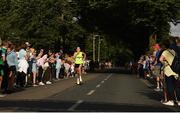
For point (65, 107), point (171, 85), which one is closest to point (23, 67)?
point (171, 85)

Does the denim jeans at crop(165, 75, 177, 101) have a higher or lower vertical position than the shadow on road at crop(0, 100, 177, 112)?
higher

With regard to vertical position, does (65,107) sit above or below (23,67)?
below

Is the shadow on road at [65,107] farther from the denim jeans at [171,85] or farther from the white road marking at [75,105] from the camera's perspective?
the denim jeans at [171,85]

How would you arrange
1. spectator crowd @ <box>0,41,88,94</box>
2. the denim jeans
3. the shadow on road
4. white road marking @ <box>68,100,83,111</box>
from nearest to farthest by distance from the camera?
1. the shadow on road
2. white road marking @ <box>68,100,83,111</box>
3. the denim jeans
4. spectator crowd @ <box>0,41,88,94</box>

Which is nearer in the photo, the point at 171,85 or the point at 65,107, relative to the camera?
the point at 65,107

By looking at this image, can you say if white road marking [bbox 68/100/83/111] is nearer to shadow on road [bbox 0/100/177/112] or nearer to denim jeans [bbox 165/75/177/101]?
shadow on road [bbox 0/100/177/112]

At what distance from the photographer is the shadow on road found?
14616mm

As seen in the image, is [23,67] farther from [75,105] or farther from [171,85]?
[171,85]

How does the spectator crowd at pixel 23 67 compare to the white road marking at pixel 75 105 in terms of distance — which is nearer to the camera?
the white road marking at pixel 75 105

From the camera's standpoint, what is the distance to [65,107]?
15.3m

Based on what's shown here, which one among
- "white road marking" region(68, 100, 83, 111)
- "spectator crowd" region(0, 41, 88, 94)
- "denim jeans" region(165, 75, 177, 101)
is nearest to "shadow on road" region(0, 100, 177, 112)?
"white road marking" region(68, 100, 83, 111)

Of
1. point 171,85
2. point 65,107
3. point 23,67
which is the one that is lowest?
point 65,107

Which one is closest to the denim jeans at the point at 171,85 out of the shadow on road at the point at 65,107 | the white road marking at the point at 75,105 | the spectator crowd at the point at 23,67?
the shadow on road at the point at 65,107

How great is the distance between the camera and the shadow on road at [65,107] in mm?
14616
